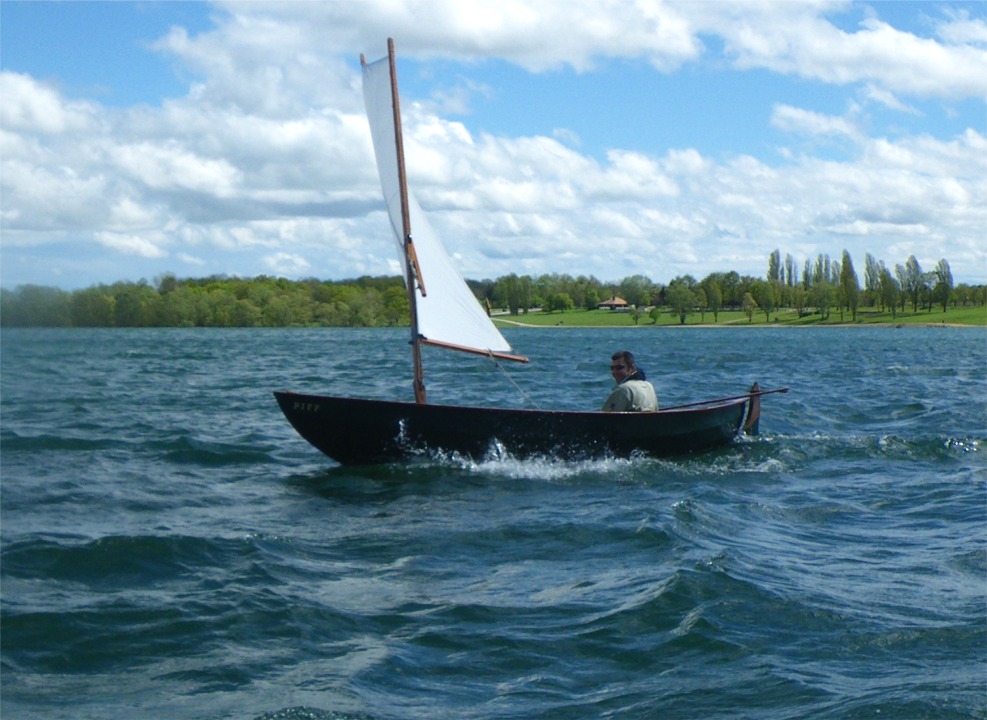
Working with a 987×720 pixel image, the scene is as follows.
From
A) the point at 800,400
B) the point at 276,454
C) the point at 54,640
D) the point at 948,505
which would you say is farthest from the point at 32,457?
the point at 800,400

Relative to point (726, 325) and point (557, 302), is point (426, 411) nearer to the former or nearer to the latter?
point (726, 325)

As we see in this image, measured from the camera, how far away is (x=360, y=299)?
12900 cm

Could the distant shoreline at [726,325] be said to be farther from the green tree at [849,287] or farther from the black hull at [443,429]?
the black hull at [443,429]

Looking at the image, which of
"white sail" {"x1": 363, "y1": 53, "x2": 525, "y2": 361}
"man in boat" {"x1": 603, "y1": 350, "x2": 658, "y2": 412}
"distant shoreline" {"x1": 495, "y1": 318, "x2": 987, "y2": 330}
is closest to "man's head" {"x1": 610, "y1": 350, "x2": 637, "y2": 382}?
"man in boat" {"x1": 603, "y1": 350, "x2": 658, "y2": 412}

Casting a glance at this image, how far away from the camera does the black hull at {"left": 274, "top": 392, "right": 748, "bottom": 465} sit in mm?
16125

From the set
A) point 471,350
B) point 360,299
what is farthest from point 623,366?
point 360,299

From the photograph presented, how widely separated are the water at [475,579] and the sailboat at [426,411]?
35 cm

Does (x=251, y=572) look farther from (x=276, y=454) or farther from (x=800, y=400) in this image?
(x=800, y=400)

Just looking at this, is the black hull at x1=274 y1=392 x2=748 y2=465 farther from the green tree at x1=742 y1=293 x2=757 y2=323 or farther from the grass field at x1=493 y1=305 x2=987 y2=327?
the green tree at x1=742 y1=293 x2=757 y2=323

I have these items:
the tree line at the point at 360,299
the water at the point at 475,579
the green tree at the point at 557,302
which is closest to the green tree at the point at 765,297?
the tree line at the point at 360,299

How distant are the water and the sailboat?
0.35 m

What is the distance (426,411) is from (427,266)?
2.25 meters

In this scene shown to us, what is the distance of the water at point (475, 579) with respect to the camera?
7.55 meters

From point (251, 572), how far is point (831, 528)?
652cm
